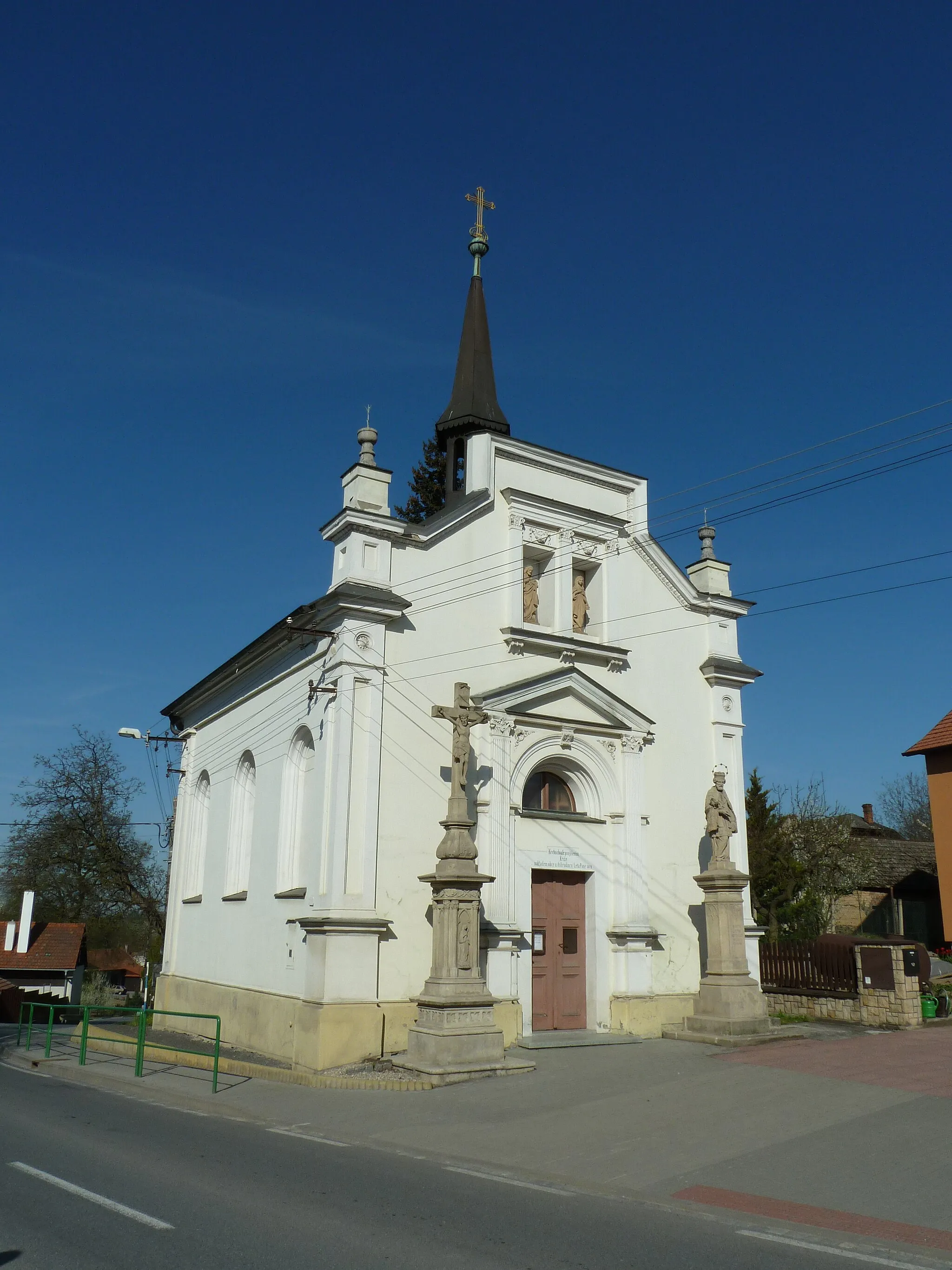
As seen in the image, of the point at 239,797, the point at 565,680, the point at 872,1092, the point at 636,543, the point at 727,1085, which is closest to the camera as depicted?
the point at 872,1092

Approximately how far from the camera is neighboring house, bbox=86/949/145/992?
6406cm

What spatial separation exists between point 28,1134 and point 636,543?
536 inches

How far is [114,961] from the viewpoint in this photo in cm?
6794

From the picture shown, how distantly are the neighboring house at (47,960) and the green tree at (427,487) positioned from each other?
73.7ft

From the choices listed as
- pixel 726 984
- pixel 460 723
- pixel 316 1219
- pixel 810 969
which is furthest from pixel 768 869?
pixel 316 1219

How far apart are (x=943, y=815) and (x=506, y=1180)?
2338 centimetres

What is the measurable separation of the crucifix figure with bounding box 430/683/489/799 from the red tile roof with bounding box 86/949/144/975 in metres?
55.8

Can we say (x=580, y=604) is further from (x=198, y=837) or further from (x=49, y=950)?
(x=49, y=950)

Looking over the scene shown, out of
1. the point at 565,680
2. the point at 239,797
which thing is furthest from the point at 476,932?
the point at 239,797

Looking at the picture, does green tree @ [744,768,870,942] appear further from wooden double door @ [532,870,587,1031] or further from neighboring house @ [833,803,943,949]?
wooden double door @ [532,870,587,1031]

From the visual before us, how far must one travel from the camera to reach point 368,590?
15.7 m

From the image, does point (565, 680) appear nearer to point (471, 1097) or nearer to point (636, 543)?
point (636, 543)

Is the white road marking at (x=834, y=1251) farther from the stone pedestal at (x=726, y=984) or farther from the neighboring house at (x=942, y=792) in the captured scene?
the neighboring house at (x=942, y=792)

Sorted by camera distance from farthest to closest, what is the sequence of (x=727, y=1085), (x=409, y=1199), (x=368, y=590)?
(x=368, y=590), (x=727, y=1085), (x=409, y=1199)
